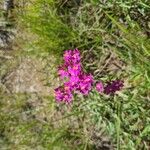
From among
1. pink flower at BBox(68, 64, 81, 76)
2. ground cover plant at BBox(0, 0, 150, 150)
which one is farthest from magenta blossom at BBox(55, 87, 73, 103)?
pink flower at BBox(68, 64, 81, 76)

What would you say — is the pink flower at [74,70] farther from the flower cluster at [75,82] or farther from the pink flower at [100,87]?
the pink flower at [100,87]

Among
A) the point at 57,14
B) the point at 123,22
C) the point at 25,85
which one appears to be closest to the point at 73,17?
the point at 57,14

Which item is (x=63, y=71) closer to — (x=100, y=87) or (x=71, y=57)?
(x=71, y=57)

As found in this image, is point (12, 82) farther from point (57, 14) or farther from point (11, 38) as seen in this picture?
point (57, 14)

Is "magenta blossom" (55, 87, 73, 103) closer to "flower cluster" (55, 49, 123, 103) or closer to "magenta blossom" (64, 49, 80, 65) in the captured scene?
"flower cluster" (55, 49, 123, 103)

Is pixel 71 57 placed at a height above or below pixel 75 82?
above

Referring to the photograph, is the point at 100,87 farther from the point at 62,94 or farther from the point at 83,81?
the point at 62,94

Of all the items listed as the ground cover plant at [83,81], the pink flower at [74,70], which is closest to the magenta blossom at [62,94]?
the ground cover plant at [83,81]

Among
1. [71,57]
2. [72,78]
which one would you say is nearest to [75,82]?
[72,78]
